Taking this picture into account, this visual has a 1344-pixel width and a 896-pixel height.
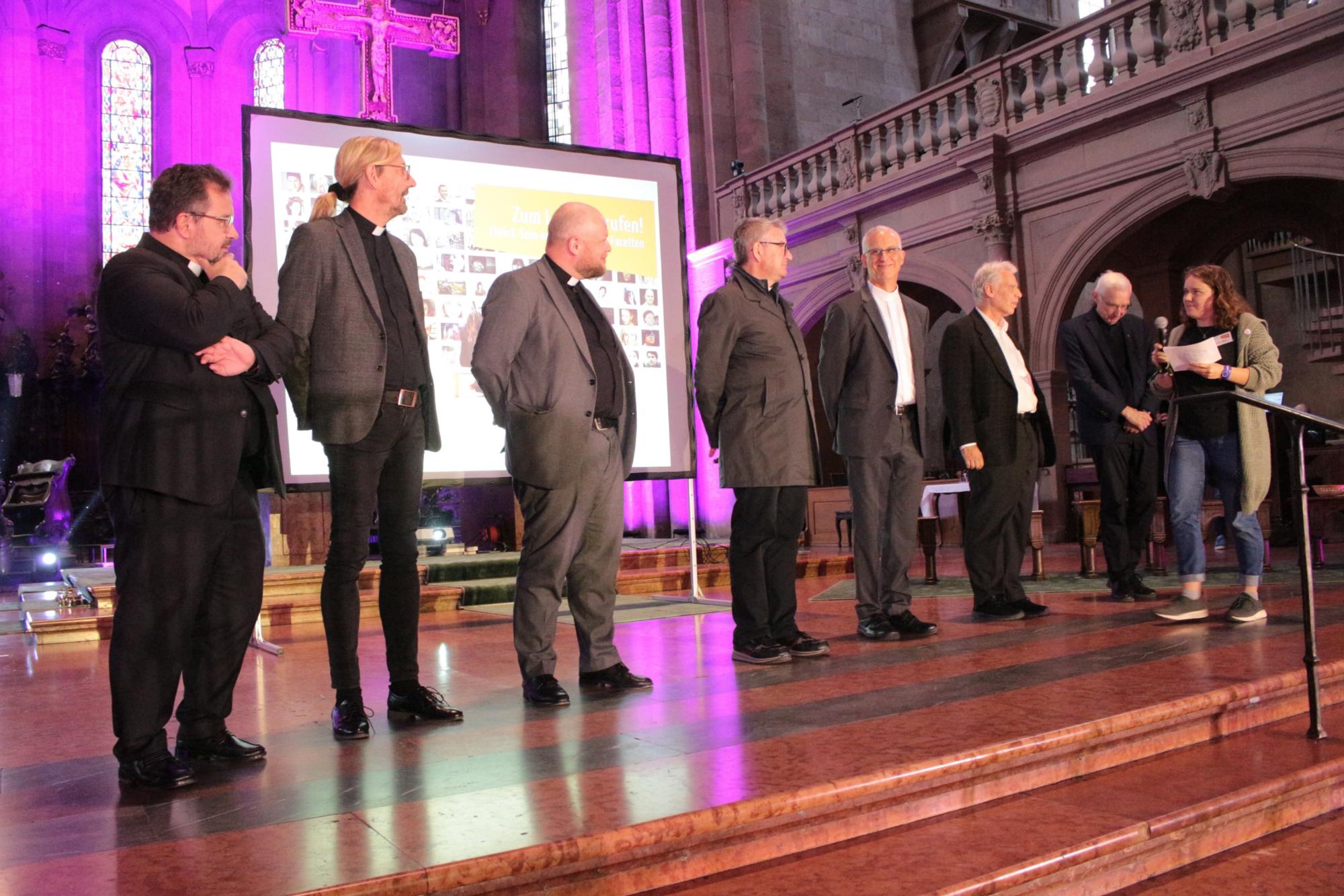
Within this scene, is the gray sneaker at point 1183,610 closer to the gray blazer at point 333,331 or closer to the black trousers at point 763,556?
the black trousers at point 763,556

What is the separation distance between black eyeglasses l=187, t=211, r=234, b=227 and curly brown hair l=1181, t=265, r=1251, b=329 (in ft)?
11.3

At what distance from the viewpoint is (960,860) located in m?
1.89

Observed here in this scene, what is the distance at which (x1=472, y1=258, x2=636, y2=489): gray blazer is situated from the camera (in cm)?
300

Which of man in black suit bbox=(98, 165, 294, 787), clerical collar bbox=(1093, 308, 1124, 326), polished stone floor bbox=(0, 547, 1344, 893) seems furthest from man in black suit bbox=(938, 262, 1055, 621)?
man in black suit bbox=(98, 165, 294, 787)

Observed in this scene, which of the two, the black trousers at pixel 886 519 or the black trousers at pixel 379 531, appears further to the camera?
the black trousers at pixel 886 519

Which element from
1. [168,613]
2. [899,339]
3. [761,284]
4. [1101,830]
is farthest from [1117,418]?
[168,613]

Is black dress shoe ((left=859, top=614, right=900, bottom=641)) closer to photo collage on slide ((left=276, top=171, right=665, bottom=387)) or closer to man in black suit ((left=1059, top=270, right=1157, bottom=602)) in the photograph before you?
man in black suit ((left=1059, top=270, right=1157, bottom=602))

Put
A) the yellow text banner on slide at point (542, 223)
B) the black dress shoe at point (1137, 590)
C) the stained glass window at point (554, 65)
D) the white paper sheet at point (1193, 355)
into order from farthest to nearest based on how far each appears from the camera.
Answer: the stained glass window at point (554, 65), the yellow text banner on slide at point (542, 223), the black dress shoe at point (1137, 590), the white paper sheet at point (1193, 355)

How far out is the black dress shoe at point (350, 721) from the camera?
265 cm

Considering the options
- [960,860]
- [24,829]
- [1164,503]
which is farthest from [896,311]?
[1164,503]

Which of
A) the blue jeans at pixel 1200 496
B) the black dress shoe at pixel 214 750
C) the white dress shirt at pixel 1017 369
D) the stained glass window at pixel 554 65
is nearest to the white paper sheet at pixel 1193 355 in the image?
the blue jeans at pixel 1200 496

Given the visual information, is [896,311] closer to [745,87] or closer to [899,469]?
[899,469]

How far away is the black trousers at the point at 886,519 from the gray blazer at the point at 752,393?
1.25 ft

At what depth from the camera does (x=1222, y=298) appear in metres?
4.21
